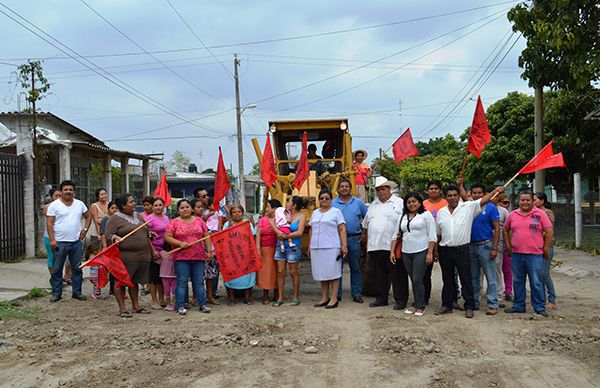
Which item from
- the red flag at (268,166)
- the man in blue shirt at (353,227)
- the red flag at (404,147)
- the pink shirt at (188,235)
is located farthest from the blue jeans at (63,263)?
the red flag at (404,147)

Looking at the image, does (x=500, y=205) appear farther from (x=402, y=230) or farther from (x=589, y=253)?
(x=589, y=253)

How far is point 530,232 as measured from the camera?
7.53 meters

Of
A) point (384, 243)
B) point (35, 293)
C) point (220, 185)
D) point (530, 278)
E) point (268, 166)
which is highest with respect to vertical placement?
point (268, 166)

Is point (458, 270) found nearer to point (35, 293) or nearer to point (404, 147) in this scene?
point (404, 147)

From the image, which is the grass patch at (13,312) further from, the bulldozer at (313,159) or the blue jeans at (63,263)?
the bulldozer at (313,159)

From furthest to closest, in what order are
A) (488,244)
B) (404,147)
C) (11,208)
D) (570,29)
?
1. (11,208)
2. (404,147)
3. (570,29)
4. (488,244)

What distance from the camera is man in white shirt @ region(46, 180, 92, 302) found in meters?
8.76

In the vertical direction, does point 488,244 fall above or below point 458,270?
above

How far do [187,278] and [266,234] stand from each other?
54.4 inches

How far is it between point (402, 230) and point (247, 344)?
279 centimetres

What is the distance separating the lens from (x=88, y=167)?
24750 mm

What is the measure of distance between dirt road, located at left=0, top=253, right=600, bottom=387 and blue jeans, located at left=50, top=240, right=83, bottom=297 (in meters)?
0.67

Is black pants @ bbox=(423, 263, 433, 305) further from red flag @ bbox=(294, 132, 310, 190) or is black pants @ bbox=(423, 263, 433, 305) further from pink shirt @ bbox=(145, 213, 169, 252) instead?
pink shirt @ bbox=(145, 213, 169, 252)

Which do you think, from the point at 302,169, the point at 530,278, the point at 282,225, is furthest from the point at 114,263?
the point at 530,278
